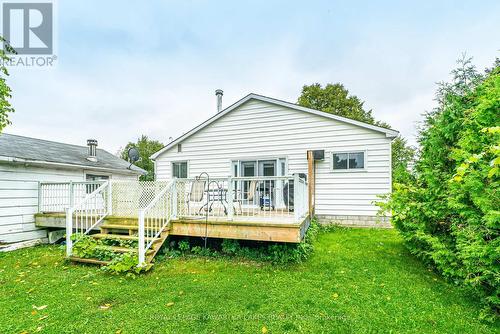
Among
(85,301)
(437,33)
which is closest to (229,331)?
(85,301)

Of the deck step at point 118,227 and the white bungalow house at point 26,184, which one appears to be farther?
the white bungalow house at point 26,184

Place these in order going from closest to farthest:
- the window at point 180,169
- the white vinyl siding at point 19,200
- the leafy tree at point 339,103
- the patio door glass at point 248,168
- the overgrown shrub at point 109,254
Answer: the overgrown shrub at point 109,254
the white vinyl siding at point 19,200
the patio door glass at point 248,168
the window at point 180,169
the leafy tree at point 339,103

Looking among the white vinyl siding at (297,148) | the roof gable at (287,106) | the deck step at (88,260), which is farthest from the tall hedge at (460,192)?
the deck step at (88,260)

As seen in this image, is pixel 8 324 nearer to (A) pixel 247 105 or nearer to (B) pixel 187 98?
(A) pixel 247 105

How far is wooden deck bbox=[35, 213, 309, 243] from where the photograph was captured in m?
4.48

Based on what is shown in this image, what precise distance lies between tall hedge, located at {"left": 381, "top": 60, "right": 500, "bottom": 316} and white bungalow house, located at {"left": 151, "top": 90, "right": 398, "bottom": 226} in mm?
2304

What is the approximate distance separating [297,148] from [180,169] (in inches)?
205

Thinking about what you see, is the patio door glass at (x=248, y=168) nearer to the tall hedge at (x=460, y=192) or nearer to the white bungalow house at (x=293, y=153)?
the white bungalow house at (x=293, y=153)

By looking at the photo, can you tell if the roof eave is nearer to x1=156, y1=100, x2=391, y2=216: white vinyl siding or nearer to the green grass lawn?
x1=156, y1=100, x2=391, y2=216: white vinyl siding

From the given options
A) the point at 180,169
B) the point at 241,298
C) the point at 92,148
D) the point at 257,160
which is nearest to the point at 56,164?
the point at 92,148

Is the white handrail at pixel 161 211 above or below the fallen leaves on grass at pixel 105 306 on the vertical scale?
above

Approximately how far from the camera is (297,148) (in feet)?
28.6

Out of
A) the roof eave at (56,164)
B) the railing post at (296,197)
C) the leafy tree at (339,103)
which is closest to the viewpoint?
the railing post at (296,197)

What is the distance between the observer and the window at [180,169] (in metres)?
10.4
